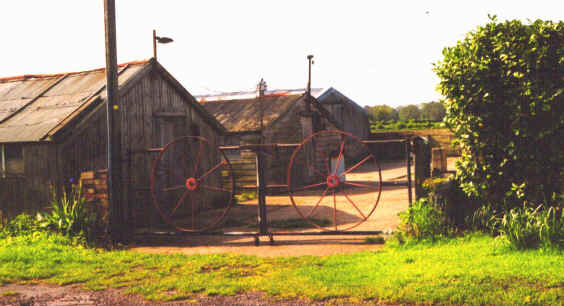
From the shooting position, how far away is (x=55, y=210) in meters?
9.49

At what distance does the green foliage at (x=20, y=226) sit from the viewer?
9445 millimetres

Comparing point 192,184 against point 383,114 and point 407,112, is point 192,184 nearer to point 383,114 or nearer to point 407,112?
point 383,114

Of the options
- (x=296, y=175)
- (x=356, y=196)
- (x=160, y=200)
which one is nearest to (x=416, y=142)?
(x=160, y=200)

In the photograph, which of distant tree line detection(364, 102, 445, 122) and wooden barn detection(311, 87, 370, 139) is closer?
wooden barn detection(311, 87, 370, 139)

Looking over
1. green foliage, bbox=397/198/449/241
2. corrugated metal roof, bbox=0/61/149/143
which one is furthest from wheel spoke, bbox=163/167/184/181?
green foliage, bbox=397/198/449/241

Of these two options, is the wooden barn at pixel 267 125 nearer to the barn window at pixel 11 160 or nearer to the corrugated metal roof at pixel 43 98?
the corrugated metal roof at pixel 43 98

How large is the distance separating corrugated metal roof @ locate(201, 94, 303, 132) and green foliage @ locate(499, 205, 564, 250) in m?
11.8

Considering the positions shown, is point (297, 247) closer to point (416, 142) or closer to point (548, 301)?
point (416, 142)

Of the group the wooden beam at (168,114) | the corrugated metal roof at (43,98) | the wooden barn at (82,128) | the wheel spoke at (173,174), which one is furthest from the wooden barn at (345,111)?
the corrugated metal roof at (43,98)

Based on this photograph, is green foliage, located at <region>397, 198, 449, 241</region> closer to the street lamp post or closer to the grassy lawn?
the grassy lawn

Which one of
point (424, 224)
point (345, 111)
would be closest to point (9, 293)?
point (424, 224)

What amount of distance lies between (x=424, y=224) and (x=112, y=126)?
18.0 ft

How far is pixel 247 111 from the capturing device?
19.2m

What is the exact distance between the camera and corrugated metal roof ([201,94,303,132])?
59.8 ft
